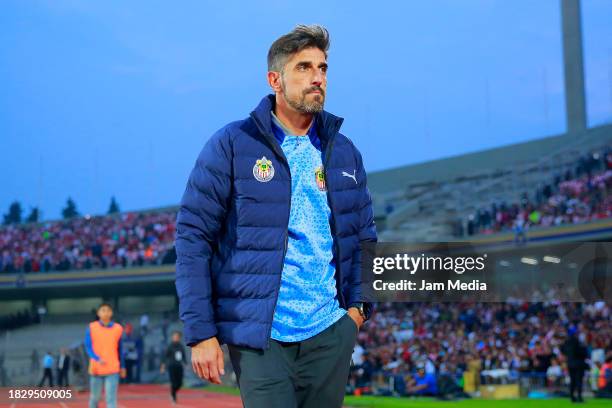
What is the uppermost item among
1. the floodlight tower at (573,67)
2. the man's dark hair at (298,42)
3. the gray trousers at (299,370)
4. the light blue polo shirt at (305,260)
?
the floodlight tower at (573,67)

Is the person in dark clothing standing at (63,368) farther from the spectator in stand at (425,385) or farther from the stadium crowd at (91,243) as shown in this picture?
the spectator in stand at (425,385)

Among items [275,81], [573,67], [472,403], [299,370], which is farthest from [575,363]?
[573,67]

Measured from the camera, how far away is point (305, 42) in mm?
3211

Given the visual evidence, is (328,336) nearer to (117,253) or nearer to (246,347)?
(246,347)

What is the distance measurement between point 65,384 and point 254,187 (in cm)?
2497

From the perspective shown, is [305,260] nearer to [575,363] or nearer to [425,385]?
[575,363]

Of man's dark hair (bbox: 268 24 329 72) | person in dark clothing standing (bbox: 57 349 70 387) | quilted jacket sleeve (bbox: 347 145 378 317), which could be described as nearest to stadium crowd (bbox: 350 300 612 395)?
person in dark clothing standing (bbox: 57 349 70 387)

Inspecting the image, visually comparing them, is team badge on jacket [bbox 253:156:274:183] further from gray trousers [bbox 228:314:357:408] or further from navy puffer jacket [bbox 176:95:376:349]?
gray trousers [bbox 228:314:357:408]

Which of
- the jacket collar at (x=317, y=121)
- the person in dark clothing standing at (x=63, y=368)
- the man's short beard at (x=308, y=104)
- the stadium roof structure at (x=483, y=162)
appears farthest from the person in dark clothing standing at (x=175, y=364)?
the stadium roof structure at (x=483, y=162)

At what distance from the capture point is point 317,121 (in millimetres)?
3467

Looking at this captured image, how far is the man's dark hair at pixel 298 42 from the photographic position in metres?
3.21

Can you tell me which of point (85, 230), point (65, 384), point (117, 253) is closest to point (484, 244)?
point (65, 384)

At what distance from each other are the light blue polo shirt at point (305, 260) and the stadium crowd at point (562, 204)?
23558mm

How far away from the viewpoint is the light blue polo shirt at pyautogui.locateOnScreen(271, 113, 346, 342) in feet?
10.3
